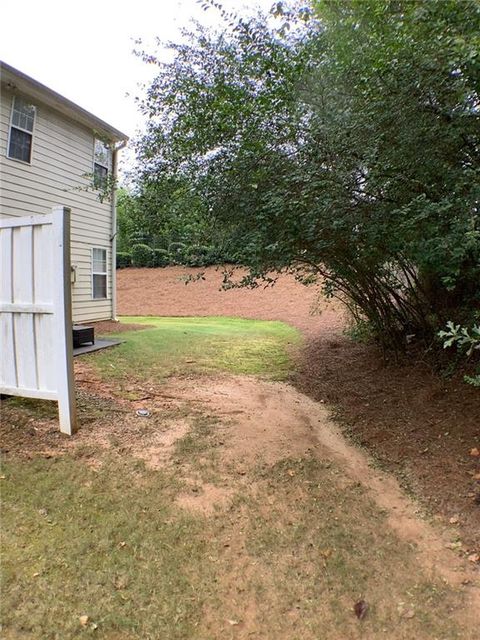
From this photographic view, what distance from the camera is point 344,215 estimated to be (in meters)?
Answer: 3.09

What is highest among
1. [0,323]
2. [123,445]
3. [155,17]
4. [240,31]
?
[155,17]

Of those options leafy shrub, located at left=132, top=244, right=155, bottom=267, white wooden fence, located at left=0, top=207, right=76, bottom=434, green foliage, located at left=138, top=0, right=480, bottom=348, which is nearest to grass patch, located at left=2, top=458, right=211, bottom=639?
white wooden fence, located at left=0, top=207, right=76, bottom=434

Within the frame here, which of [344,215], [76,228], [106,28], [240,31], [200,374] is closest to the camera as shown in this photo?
[344,215]

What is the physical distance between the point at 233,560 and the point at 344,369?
435cm

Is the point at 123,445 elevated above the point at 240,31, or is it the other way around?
the point at 240,31

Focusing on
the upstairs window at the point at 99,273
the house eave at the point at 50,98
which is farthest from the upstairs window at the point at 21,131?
the upstairs window at the point at 99,273

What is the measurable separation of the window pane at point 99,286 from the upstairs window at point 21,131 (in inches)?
120

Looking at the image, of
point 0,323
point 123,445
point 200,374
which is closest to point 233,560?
point 123,445

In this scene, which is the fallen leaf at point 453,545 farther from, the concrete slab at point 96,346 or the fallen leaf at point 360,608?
the concrete slab at point 96,346

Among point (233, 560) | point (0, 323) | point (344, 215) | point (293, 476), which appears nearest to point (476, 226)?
point (344, 215)

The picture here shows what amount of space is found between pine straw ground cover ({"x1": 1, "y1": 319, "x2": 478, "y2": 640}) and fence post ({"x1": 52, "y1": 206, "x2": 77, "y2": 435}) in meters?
0.26

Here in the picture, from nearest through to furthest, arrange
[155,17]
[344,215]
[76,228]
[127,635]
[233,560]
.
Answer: [127,635] < [233,560] < [344,215] < [155,17] < [76,228]

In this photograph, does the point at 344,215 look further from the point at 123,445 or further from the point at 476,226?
the point at 123,445

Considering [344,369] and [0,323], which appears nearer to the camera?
[0,323]
